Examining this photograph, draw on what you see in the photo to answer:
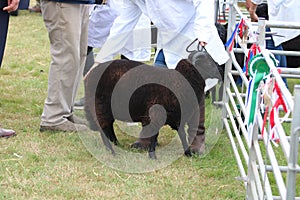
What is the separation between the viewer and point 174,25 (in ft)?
17.9

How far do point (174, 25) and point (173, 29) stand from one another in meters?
0.03

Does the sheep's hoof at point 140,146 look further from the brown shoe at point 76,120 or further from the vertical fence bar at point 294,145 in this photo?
the vertical fence bar at point 294,145

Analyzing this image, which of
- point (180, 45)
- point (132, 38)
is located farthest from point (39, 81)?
point (180, 45)

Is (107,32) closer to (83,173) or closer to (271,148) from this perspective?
(83,173)

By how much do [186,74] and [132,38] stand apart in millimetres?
1205

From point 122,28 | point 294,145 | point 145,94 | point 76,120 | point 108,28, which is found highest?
point 294,145

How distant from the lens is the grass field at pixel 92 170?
4.35m

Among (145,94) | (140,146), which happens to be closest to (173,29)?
(145,94)

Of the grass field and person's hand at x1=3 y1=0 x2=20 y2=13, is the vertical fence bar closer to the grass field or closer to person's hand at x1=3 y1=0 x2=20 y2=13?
the grass field

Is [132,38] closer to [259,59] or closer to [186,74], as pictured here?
[186,74]

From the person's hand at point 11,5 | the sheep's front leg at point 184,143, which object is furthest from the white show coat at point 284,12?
the person's hand at point 11,5

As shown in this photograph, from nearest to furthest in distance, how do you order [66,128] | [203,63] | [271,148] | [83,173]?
[271,148], [83,173], [203,63], [66,128]

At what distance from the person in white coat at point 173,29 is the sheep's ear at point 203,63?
127mm

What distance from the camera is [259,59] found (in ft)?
11.6
